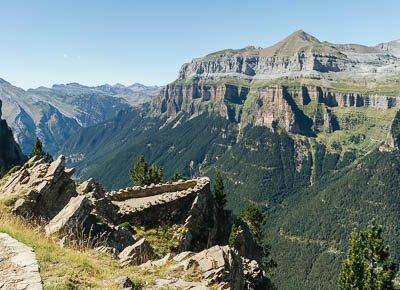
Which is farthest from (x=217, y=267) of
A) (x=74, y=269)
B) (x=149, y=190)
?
(x=149, y=190)

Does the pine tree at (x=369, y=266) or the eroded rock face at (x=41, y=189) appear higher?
the eroded rock face at (x=41, y=189)

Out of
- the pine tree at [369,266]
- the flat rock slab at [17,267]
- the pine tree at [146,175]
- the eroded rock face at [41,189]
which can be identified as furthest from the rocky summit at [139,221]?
the pine tree at [146,175]

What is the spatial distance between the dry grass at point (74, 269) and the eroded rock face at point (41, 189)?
12082 millimetres

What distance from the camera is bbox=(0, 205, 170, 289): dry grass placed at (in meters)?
16.6

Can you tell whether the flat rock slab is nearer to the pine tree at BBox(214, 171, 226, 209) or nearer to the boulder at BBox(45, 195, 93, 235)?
the boulder at BBox(45, 195, 93, 235)

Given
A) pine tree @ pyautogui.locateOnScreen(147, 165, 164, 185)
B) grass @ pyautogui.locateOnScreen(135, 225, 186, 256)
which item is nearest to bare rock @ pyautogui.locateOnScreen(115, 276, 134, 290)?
grass @ pyautogui.locateOnScreen(135, 225, 186, 256)

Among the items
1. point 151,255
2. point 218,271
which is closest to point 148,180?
point 151,255

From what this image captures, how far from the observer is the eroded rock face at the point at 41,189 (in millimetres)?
34781

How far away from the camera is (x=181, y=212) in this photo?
52344 mm

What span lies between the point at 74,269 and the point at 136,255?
8.54 meters

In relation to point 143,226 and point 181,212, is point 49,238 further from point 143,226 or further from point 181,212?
point 181,212

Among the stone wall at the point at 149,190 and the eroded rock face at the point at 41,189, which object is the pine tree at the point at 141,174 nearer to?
the stone wall at the point at 149,190

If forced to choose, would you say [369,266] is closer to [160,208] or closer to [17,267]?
[160,208]

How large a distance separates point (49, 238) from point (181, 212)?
2934cm
